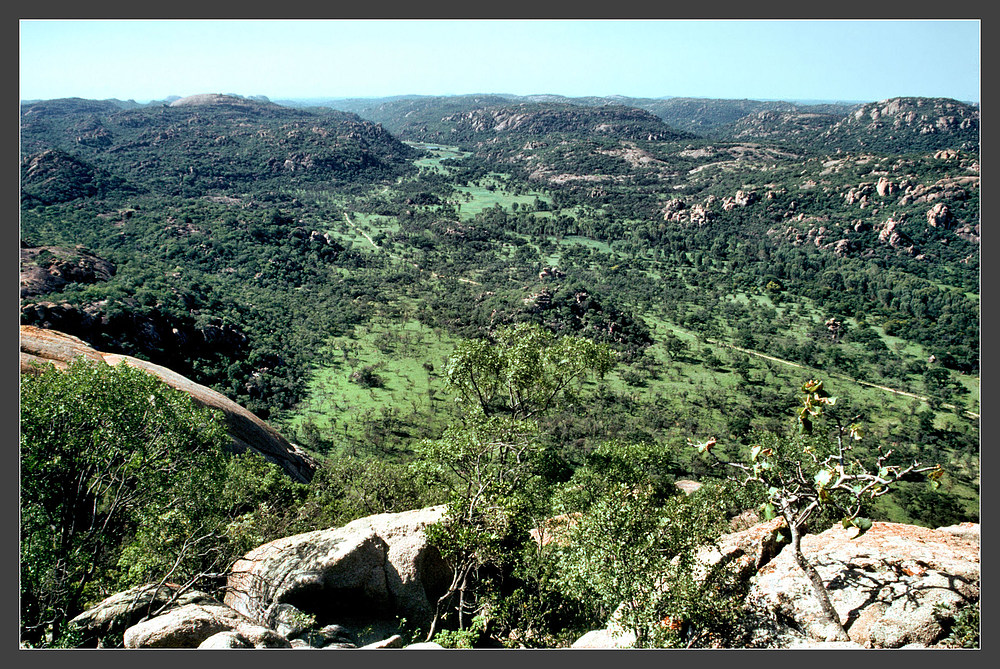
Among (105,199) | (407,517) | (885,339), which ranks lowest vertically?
(885,339)

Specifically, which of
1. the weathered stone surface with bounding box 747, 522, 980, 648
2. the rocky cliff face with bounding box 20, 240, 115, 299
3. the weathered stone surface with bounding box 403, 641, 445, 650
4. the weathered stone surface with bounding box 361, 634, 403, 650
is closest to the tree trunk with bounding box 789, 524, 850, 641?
the weathered stone surface with bounding box 747, 522, 980, 648

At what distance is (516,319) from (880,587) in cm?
4681

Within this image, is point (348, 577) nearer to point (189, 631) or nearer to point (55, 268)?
point (189, 631)

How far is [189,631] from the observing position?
8781mm

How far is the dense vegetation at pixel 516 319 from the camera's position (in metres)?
10.9

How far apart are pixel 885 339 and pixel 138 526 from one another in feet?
219

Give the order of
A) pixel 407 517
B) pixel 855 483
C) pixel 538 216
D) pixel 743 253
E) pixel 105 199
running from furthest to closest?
1. pixel 538 216
2. pixel 743 253
3. pixel 105 199
4. pixel 407 517
5. pixel 855 483

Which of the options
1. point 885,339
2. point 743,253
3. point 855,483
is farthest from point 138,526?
point 743,253

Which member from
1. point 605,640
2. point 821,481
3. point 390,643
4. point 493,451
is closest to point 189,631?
point 390,643

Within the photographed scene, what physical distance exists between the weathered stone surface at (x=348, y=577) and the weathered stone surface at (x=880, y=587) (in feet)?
20.6

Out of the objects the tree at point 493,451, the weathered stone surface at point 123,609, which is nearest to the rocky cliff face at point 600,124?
the tree at point 493,451

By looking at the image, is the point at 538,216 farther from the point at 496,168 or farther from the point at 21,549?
the point at 21,549

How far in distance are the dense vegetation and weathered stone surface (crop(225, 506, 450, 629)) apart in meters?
0.69

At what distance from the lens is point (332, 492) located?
1858 cm
